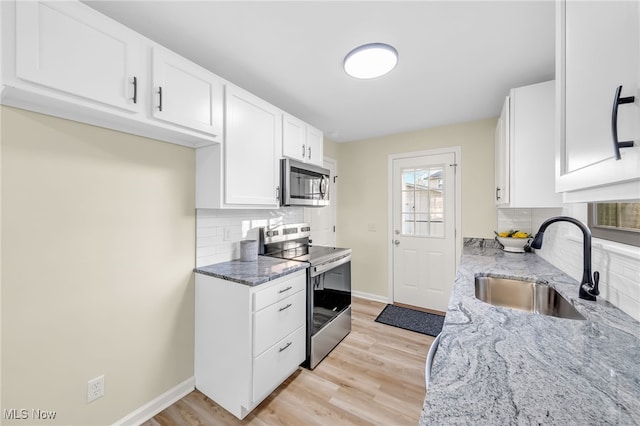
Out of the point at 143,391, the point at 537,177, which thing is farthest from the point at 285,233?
the point at 537,177

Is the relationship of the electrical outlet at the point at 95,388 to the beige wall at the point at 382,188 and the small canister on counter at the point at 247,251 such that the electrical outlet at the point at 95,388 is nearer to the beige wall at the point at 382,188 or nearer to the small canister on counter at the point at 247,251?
the small canister on counter at the point at 247,251

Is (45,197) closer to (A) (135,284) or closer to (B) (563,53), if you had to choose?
(A) (135,284)

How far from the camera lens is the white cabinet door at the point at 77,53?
1.00 m

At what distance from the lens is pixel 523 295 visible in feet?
5.18

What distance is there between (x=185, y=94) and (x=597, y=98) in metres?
1.82

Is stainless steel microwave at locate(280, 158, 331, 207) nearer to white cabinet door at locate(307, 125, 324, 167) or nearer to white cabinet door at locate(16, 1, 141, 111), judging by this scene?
white cabinet door at locate(307, 125, 324, 167)

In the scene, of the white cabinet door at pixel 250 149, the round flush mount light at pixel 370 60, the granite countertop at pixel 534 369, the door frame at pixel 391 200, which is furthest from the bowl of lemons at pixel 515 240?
the white cabinet door at pixel 250 149

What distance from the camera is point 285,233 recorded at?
2.69 meters

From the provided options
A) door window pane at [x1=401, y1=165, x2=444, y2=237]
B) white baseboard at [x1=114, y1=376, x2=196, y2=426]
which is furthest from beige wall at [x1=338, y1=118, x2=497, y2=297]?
white baseboard at [x1=114, y1=376, x2=196, y2=426]

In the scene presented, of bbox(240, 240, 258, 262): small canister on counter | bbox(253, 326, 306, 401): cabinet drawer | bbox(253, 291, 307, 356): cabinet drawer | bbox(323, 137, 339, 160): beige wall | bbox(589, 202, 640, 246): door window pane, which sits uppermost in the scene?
bbox(323, 137, 339, 160): beige wall

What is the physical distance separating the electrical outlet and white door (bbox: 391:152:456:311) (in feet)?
10.1

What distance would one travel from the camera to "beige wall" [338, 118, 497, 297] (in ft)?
9.70

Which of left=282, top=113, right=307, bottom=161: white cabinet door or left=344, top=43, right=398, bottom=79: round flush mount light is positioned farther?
left=282, top=113, right=307, bottom=161: white cabinet door

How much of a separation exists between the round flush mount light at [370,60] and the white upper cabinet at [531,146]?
1053 mm
